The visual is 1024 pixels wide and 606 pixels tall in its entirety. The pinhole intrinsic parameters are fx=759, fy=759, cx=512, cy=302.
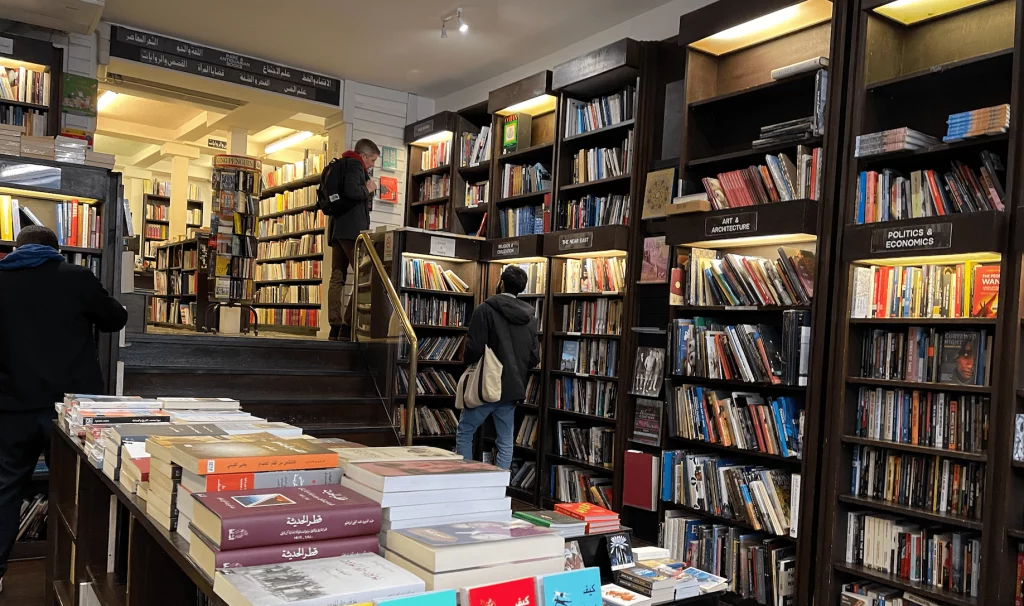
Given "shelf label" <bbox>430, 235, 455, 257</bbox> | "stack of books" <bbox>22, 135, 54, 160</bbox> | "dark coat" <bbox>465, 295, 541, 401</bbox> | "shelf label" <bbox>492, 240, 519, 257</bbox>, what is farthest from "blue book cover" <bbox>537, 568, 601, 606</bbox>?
"shelf label" <bbox>430, 235, 455, 257</bbox>

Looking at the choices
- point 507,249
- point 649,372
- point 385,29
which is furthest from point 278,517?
point 385,29

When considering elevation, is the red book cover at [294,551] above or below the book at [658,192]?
below

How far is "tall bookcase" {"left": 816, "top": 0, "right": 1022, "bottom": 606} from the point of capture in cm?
301

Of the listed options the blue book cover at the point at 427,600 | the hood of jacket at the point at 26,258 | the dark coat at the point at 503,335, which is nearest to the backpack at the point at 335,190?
the dark coat at the point at 503,335

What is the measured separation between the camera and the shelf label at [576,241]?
205 inches

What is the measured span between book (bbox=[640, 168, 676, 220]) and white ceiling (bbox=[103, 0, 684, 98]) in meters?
1.66

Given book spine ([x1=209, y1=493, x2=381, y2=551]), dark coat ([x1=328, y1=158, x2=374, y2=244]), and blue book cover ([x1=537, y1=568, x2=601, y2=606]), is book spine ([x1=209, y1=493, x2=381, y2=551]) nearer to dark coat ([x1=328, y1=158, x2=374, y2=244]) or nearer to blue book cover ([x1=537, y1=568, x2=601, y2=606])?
blue book cover ([x1=537, y1=568, x2=601, y2=606])

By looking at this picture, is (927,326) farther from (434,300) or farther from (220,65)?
(220,65)

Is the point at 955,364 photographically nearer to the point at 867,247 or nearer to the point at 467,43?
the point at 867,247

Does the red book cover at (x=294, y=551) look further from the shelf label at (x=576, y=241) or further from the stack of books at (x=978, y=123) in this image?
the shelf label at (x=576, y=241)

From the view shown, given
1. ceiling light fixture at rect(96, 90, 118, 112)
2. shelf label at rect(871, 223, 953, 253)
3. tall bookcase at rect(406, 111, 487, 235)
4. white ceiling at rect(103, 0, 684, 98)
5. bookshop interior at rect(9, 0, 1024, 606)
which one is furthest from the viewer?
ceiling light fixture at rect(96, 90, 118, 112)

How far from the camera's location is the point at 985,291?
→ 3111 millimetres

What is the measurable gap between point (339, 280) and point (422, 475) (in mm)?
5721

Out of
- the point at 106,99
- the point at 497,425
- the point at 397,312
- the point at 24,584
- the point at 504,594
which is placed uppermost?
the point at 106,99
